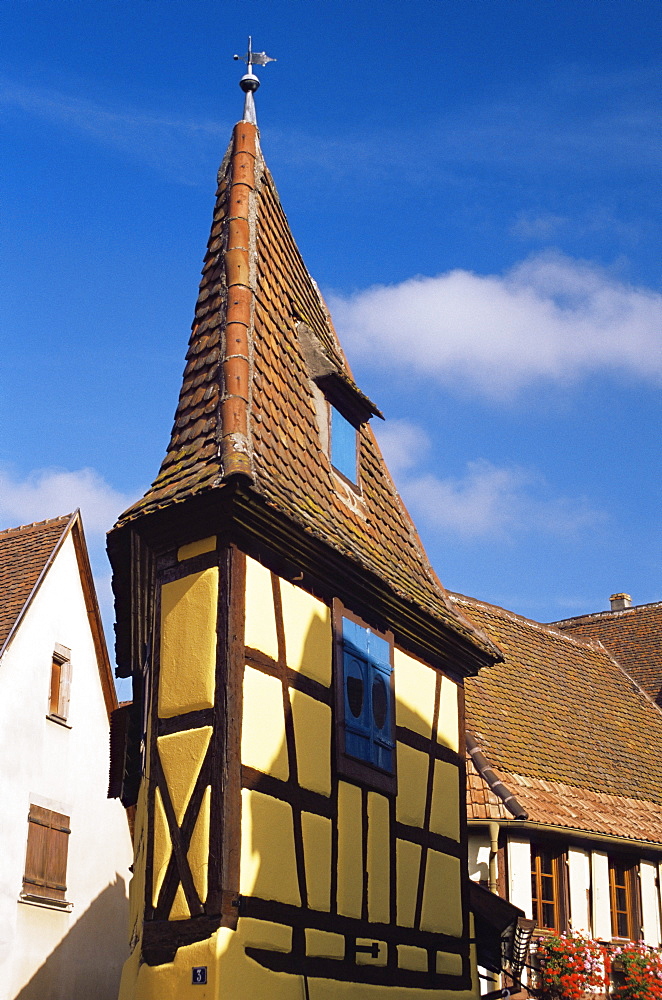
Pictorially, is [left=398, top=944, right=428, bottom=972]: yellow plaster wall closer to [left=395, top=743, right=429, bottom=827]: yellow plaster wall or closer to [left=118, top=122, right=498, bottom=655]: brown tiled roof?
[left=395, top=743, right=429, bottom=827]: yellow plaster wall

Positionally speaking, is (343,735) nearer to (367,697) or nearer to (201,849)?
(367,697)

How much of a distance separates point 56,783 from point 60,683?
5.32ft

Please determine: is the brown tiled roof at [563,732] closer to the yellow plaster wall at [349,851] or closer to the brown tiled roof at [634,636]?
the brown tiled roof at [634,636]

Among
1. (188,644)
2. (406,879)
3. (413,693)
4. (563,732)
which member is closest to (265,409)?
(188,644)

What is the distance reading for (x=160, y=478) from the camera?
10.6 meters

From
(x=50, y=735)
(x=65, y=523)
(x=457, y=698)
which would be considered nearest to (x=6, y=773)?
(x=50, y=735)

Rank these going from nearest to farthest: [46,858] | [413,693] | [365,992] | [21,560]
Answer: [365,992] < [413,693] < [46,858] < [21,560]

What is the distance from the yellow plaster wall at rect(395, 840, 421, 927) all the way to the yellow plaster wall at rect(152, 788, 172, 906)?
107 inches

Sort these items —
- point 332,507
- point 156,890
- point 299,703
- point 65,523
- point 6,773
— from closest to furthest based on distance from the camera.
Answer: point 156,890 < point 299,703 < point 332,507 < point 6,773 < point 65,523

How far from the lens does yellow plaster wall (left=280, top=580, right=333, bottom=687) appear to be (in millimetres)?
9938

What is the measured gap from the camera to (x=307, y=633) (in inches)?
400

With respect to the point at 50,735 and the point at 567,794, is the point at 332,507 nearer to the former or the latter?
the point at 567,794

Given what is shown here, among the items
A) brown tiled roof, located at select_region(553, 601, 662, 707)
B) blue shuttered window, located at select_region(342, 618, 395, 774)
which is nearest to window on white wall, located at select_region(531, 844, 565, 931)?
blue shuttered window, located at select_region(342, 618, 395, 774)

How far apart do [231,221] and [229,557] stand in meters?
4.10
